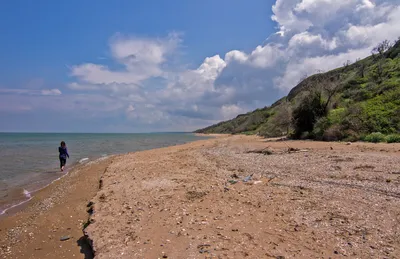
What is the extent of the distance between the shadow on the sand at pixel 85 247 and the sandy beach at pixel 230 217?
33 millimetres

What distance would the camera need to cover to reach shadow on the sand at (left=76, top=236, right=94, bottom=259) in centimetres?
521

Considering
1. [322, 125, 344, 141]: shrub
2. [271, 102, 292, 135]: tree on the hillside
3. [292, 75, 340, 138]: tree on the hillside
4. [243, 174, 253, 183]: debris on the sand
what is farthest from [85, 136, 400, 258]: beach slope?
[271, 102, 292, 135]: tree on the hillside

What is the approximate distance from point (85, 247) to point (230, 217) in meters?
3.11

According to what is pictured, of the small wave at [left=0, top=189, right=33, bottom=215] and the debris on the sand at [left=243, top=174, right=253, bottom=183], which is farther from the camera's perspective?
the small wave at [left=0, top=189, right=33, bottom=215]

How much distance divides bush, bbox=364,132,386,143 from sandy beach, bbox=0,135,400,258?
6361 mm

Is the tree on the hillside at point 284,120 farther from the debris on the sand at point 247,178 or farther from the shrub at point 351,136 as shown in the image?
the debris on the sand at point 247,178

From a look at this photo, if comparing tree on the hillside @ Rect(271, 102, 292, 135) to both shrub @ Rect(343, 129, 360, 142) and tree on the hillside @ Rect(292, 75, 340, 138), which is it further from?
shrub @ Rect(343, 129, 360, 142)

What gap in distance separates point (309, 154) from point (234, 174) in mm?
5009

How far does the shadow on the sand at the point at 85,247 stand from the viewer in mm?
5211

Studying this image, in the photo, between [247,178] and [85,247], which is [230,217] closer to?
[85,247]

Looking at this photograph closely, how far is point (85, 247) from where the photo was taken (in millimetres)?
5535

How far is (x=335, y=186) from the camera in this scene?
24.3ft

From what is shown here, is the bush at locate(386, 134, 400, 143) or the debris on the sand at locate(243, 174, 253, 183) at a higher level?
the bush at locate(386, 134, 400, 143)

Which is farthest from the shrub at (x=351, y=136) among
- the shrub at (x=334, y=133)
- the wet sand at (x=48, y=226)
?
the wet sand at (x=48, y=226)
